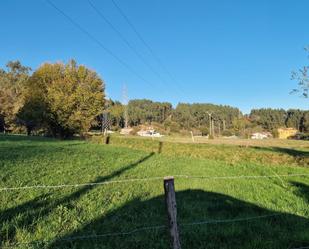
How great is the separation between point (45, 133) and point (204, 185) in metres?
61.0

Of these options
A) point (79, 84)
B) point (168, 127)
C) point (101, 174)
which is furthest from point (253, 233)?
point (168, 127)

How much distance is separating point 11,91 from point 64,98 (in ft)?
130

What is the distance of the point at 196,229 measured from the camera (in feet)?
20.3

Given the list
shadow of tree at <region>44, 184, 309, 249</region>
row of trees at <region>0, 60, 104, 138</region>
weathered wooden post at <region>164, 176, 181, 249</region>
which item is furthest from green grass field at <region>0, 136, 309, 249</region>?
row of trees at <region>0, 60, 104, 138</region>

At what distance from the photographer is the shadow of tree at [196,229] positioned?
5.30 metres

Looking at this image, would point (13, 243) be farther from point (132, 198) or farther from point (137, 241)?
point (132, 198)

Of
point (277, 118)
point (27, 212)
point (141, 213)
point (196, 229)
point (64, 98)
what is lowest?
point (196, 229)

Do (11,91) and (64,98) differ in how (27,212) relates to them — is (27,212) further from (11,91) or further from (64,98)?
(11,91)

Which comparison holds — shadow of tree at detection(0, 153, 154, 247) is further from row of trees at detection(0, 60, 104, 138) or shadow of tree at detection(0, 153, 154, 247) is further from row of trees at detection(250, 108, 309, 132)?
row of trees at detection(250, 108, 309, 132)

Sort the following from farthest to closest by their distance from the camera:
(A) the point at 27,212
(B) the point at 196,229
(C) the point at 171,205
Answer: (A) the point at 27,212 < (B) the point at 196,229 < (C) the point at 171,205

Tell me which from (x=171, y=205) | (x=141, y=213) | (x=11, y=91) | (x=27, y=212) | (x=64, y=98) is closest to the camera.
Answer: (x=171, y=205)

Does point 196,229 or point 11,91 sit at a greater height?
point 11,91

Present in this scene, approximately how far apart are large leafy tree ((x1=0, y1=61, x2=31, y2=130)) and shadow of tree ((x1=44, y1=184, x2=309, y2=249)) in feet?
200

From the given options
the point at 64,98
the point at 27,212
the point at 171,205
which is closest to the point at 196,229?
the point at 171,205
